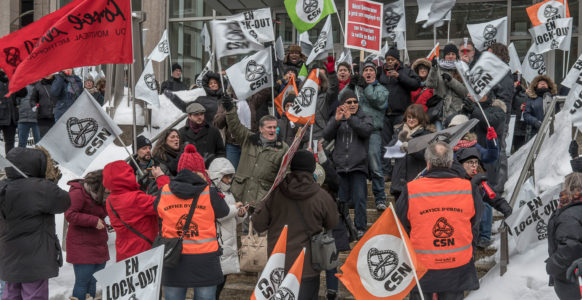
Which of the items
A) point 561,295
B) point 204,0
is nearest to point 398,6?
point 561,295

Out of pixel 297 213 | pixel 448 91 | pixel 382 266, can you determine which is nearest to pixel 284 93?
pixel 448 91

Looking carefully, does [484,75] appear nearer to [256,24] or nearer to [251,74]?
[251,74]

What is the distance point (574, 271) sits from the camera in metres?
4.70

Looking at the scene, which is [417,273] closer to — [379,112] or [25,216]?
[25,216]

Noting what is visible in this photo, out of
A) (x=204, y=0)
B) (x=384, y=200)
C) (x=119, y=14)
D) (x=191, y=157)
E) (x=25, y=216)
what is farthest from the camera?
(x=204, y=0)

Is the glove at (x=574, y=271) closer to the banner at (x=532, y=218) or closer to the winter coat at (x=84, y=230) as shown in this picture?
the banner at (x=532, y=218)

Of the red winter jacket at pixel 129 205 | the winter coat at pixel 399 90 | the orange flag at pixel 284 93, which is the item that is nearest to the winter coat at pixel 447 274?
the red winter jacket at pixel 129 205

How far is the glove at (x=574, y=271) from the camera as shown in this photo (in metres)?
4.59

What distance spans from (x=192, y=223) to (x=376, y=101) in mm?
4371

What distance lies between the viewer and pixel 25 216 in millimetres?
5340

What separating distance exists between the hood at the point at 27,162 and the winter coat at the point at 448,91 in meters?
5.06

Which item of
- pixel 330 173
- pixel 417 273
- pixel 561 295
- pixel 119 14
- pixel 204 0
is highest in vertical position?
pixel 204 0

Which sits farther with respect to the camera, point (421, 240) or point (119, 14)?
point (119, 14)

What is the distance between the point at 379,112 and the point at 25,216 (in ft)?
16.2
